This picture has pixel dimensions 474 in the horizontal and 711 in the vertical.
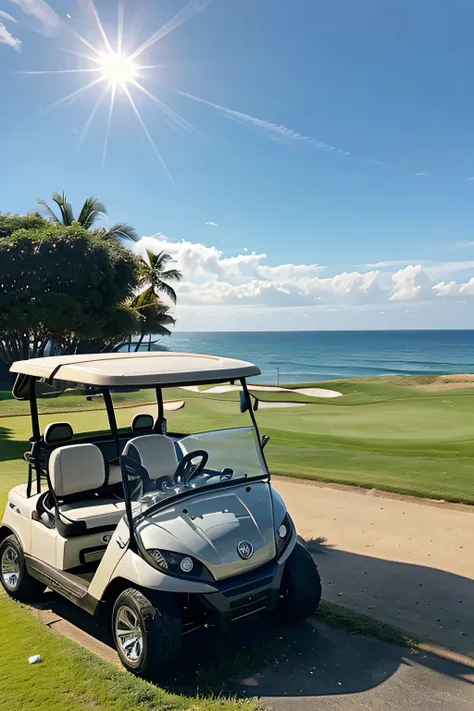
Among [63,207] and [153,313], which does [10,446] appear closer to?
[63,207]

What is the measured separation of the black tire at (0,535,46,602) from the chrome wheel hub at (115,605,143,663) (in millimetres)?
1403

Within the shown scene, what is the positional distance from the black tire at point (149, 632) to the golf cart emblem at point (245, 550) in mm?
514

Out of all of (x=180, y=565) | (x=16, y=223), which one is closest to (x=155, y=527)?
(x=180, y=565)

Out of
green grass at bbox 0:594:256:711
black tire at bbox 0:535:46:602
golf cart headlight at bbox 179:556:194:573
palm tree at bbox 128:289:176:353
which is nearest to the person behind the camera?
green grass at bbox 0:594:256:711

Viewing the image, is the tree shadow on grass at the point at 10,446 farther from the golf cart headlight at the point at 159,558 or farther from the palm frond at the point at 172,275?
the palm frond at the point at 172,275

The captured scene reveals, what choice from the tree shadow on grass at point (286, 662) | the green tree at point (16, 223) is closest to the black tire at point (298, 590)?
the tree shadow on grass at point (286, 662)

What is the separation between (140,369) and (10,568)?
248 cm

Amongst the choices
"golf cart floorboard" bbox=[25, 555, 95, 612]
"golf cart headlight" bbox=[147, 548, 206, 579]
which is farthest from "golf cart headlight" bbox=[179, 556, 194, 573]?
"golf cart floorboard" bbox=[25, 555, 95, 612]

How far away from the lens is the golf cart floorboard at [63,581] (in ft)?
13.1

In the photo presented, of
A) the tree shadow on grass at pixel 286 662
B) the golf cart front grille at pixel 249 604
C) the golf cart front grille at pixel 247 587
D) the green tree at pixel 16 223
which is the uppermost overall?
the green tree at pixel 16 223

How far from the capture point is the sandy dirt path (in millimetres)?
4402

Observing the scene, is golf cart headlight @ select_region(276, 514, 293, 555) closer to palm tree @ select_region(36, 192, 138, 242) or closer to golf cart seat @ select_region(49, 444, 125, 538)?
golf cart seat @ select_region(49, 444, 125, 538)

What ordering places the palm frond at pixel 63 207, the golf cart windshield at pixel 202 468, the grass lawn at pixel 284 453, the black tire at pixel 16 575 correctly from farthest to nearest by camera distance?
the palm frond at pixel 63 207
the black tire at pixel 16 575
the golf cart windshield at pixel 202 468
the grass lawn at pixel 284 453

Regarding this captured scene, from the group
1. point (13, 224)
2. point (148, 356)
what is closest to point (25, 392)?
point (148, 356)
